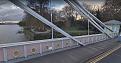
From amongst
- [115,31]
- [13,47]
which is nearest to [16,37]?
[13,47]

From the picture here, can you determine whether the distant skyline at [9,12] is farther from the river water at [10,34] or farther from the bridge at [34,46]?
the bridge at [34,46]

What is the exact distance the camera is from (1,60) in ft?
37.9

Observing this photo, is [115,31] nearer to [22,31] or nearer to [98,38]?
[98,38]

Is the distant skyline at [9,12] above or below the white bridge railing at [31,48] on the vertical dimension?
above

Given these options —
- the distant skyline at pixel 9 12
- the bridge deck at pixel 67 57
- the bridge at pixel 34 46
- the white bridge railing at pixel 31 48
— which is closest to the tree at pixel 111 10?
the bridge at pixel 34 46

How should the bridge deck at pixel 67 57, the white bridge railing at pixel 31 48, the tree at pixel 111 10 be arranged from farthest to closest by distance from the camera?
1. the tree at pixel 111 10
2. the bridge deck at pixel 67 57
3. the white bridge railing at pixel 31 48

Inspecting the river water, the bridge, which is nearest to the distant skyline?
the river water

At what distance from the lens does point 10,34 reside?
20062 millimetres

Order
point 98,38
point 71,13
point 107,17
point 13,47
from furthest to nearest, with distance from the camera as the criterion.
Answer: point 107,17 → point 71,13 → point 98,38 → point 13,47

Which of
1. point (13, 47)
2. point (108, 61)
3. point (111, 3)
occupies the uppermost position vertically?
point (111, 3)

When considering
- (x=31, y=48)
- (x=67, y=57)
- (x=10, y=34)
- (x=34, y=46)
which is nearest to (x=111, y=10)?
(x=10, y=34)

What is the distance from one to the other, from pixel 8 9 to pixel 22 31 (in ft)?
8.31

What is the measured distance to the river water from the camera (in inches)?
749

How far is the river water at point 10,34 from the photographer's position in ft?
62.4
